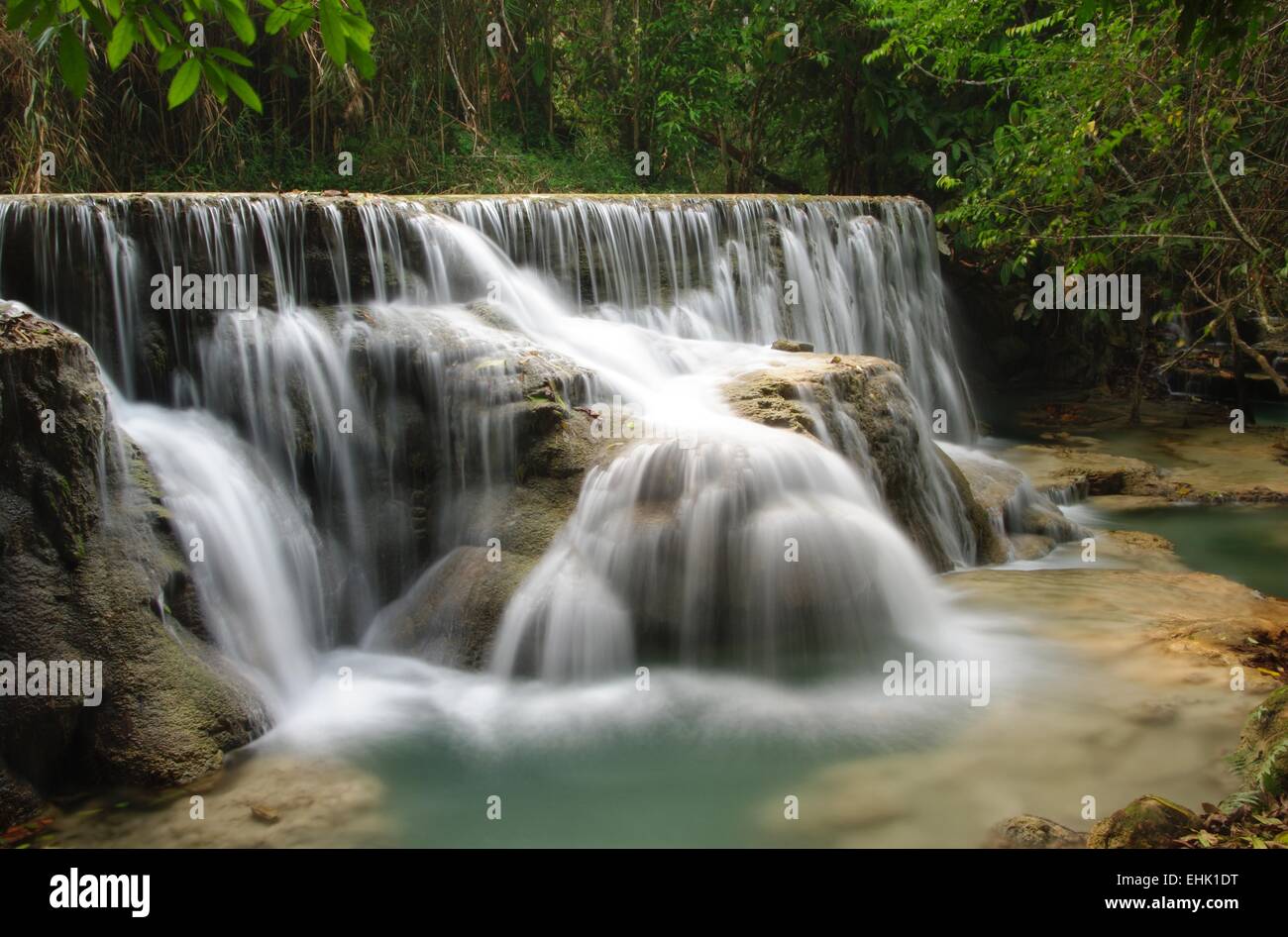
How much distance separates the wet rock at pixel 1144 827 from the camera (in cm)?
390

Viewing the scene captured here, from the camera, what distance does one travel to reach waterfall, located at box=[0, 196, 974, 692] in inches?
249

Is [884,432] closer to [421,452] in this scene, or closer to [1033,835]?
[421,452]

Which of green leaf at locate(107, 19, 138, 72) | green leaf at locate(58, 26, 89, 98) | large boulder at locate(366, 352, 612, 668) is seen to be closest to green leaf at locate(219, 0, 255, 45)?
green leaf at locate(107, 19, 138, 72)

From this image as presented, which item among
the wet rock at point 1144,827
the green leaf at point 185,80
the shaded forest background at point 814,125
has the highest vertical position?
the shaded forest background at point 814,125

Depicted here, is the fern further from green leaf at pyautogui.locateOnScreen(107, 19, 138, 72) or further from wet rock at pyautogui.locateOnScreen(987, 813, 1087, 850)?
green leaf at pyautogui.locateOnScreen(107, 19, 138, 72)

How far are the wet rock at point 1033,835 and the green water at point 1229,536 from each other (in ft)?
14.0

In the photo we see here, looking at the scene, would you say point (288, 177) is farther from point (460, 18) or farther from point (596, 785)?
point (596, 785)

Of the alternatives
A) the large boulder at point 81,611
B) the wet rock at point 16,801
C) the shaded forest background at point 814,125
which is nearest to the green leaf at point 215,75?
the large boulder at point 81,611

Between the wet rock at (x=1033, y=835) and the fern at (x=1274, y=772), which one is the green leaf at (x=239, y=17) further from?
the fern at (x=1274, y=772)

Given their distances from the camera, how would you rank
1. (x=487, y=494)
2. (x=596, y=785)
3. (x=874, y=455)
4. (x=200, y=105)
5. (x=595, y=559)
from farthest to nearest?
(x=200, y=105), (x=874, y=455), (x=487, y=494), (x=595, y=559), (x=596, y=785)

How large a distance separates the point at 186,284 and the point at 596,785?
4.42m

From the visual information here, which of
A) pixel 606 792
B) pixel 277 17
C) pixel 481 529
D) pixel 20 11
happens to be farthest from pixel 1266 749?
pixel 20 11

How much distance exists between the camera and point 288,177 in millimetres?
11898

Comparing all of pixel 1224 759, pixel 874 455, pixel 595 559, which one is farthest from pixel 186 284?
pixel 1224 759
